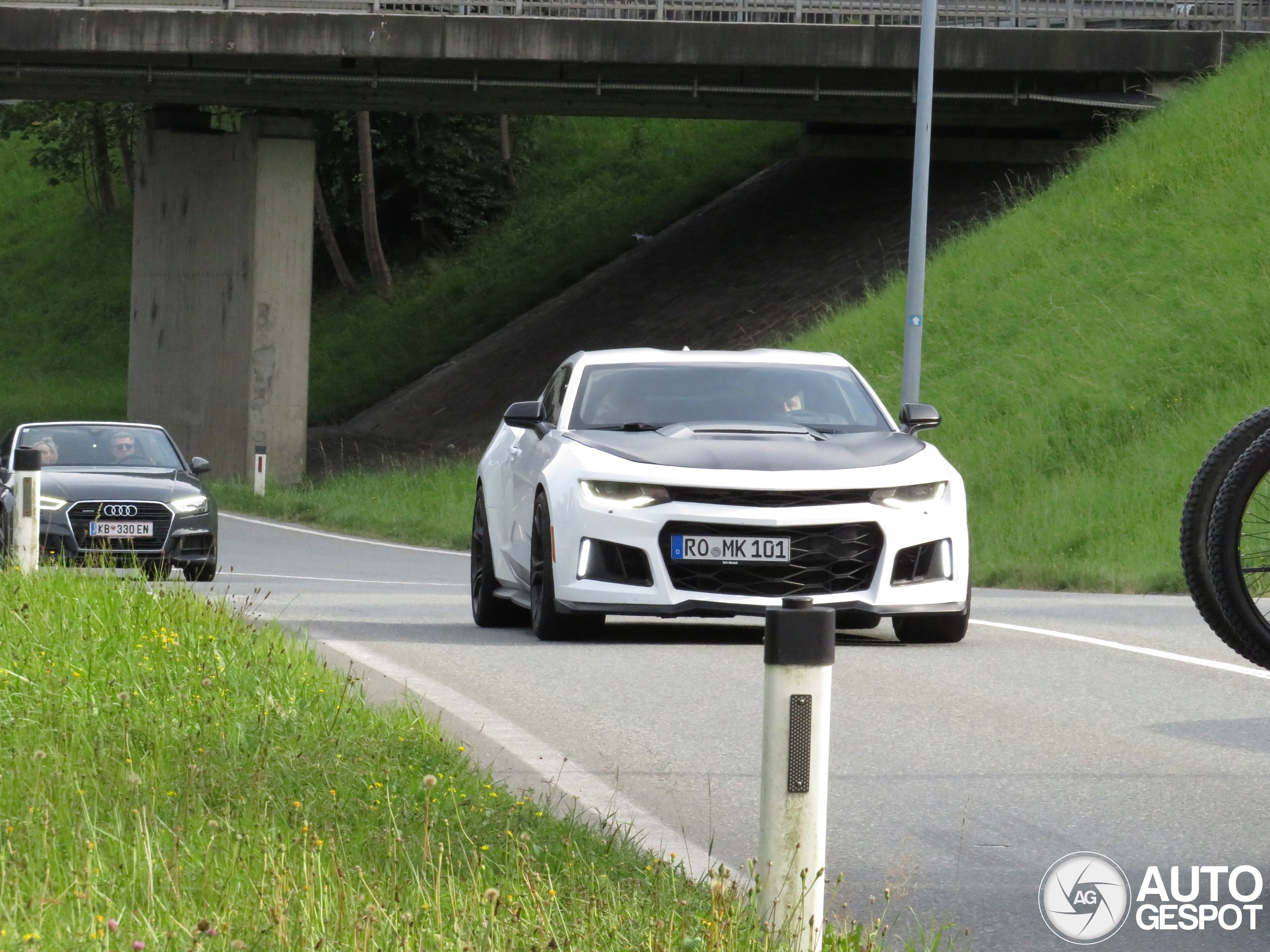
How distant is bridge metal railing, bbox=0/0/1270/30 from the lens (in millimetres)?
32219

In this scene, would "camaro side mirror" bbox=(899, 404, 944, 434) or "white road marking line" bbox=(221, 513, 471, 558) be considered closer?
"camaro side mirror" bbox=(899, 404, 944, 434)

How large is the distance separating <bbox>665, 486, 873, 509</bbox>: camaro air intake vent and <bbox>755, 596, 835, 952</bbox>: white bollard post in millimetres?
5983

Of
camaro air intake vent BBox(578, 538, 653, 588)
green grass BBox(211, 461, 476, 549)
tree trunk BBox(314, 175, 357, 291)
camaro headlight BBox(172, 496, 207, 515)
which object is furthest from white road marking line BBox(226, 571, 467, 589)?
tree trunk BBox(314, 175, 357, 291)

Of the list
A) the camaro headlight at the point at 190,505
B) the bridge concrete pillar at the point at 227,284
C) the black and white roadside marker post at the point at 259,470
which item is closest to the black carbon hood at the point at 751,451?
the camaro headlight at the point at 190,505

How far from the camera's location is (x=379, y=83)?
110 ft

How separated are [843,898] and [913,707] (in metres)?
3.56

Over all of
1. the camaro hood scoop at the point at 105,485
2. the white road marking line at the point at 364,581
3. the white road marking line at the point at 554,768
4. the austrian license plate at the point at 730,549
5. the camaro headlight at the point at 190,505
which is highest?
the austrian license plate at the point at 730,549

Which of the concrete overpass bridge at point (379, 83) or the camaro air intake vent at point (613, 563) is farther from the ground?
the concrete overpass bridge at point (379, 83)

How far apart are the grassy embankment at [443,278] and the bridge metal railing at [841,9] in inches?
544

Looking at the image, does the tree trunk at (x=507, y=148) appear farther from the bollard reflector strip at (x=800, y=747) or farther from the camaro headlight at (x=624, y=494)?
the bollard reflector strip at (x=800, y=747)

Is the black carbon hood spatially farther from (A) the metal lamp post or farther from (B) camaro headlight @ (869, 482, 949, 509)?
(A) the metal lamp post

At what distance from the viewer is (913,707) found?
29.7ft

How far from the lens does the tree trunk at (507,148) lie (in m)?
60.0

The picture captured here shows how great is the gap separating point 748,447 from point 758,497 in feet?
1.40
